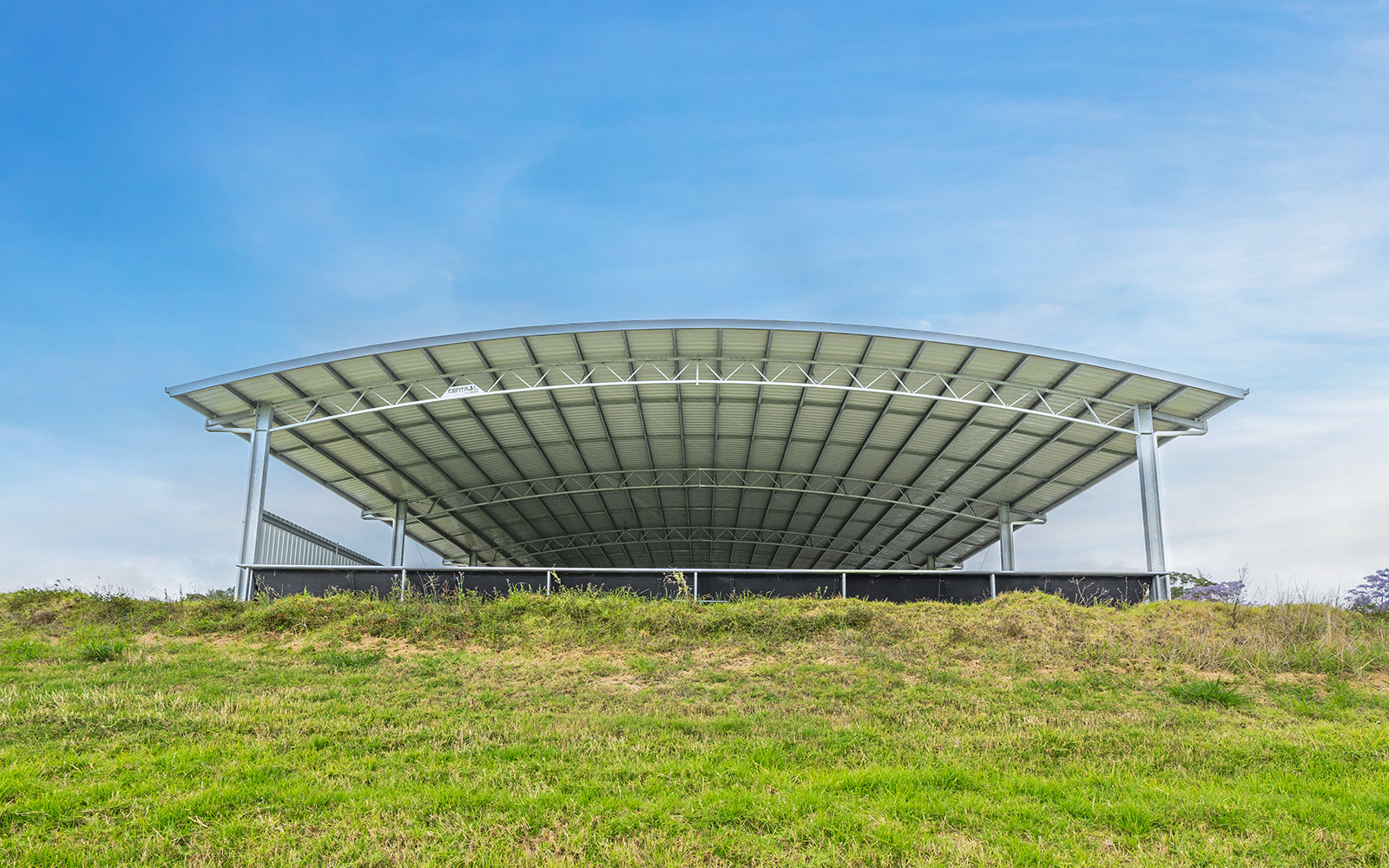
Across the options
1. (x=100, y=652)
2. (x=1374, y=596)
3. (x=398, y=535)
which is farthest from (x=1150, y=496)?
(x=398, y=535)

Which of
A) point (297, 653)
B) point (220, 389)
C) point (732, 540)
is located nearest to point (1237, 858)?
point (297, 653)

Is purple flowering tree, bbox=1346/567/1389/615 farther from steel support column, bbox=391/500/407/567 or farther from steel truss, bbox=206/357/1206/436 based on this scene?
steel support column, bbox=391/500/407/567

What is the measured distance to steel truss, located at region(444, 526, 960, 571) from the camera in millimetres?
45656

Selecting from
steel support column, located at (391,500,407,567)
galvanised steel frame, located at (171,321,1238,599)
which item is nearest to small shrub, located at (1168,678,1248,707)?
galvanised steel frame, located at (171,321,1238,599)

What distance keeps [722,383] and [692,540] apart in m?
22.6

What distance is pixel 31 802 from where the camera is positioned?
22.4 ft

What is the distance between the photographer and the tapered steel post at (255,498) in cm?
2094

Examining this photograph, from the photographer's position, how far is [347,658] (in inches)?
518

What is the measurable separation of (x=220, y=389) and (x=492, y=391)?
712cm

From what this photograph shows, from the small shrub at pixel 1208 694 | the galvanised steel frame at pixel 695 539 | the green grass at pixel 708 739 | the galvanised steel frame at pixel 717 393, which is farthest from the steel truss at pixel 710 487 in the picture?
the small shrub at pixel 1208 694

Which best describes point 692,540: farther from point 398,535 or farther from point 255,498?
point 255,498

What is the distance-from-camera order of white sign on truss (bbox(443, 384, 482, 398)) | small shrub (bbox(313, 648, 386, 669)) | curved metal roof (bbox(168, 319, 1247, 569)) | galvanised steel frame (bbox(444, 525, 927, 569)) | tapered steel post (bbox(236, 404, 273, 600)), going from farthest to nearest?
galvanised steel frame (bbox(444, 525, 927, 569)) < white sign on truss (bbox(443, 384, 482, 398)) < curved metal roof (bbox(168, 319, 1247, 569)) < tapered steel post (bbox(236, 404, 273, 600)) < small shrub (bbox(313, 648, 386, 669))

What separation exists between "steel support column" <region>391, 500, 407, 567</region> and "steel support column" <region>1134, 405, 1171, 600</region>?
25894mm

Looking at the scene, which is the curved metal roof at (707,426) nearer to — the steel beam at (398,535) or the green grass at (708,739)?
the steel beam at (398,535)
